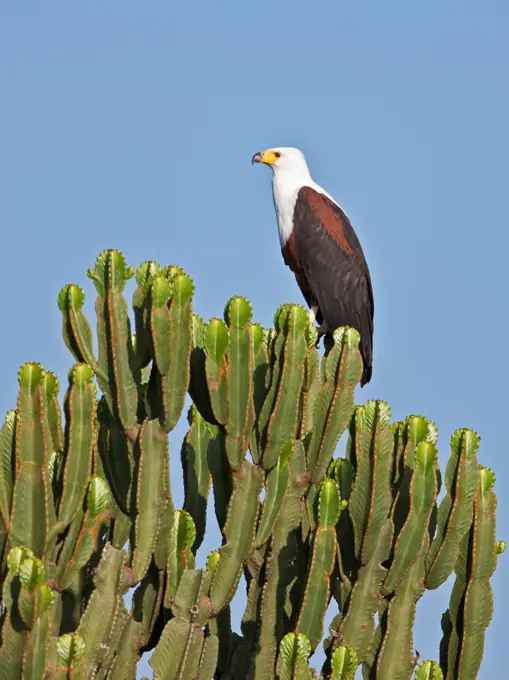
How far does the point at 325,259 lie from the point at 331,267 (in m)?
0.09

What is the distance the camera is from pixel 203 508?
7086mm

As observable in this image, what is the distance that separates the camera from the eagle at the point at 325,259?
449 inches

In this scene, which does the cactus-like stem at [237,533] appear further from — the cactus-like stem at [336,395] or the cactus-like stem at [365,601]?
the cactus-like stem at [365,601]

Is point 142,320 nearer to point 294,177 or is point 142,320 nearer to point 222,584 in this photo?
point 222,584

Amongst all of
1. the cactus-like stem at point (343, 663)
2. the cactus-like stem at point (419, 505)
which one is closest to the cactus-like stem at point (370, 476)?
the cactus-like stem at point (419, 505)

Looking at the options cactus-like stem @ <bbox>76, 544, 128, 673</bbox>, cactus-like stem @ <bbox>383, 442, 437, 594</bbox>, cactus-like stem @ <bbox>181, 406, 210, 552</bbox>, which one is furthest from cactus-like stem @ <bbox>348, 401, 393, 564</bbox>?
cactus-like stem @ <bbox>76, 544, 128, 673</bbox>

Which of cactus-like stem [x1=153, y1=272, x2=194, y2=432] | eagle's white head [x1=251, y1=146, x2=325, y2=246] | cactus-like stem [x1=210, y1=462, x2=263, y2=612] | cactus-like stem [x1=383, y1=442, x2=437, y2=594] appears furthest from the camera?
eagle's white head [x1=251, y1=146, x2=325, y2=246]

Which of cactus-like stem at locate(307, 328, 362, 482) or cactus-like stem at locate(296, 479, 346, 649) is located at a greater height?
cactus-like stem at locate(307, 328, 362, 482)

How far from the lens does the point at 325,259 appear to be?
38.0ft

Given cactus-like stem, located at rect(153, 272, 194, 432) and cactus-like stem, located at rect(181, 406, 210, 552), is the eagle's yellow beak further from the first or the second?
cactus-like stem, located at rect(153, 272, 194, 432)

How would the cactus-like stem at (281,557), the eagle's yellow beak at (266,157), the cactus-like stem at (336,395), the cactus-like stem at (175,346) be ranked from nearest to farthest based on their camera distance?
Answer: 1. the cactus-like stem at (175,346)
2. the cactus-like stem at (336,395)
3. the cactus-like stem at (281,557)
4. the eagle's yellow beak at (266,157)

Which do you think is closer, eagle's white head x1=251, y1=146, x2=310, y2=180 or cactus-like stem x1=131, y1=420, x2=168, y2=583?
cactus-like stem x1=131, y1=420, x2=168, y2=583

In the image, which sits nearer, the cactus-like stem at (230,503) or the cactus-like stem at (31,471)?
the cactus-like stem at (31,471)

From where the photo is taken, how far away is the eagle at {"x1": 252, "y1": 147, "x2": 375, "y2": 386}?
37.4ft
